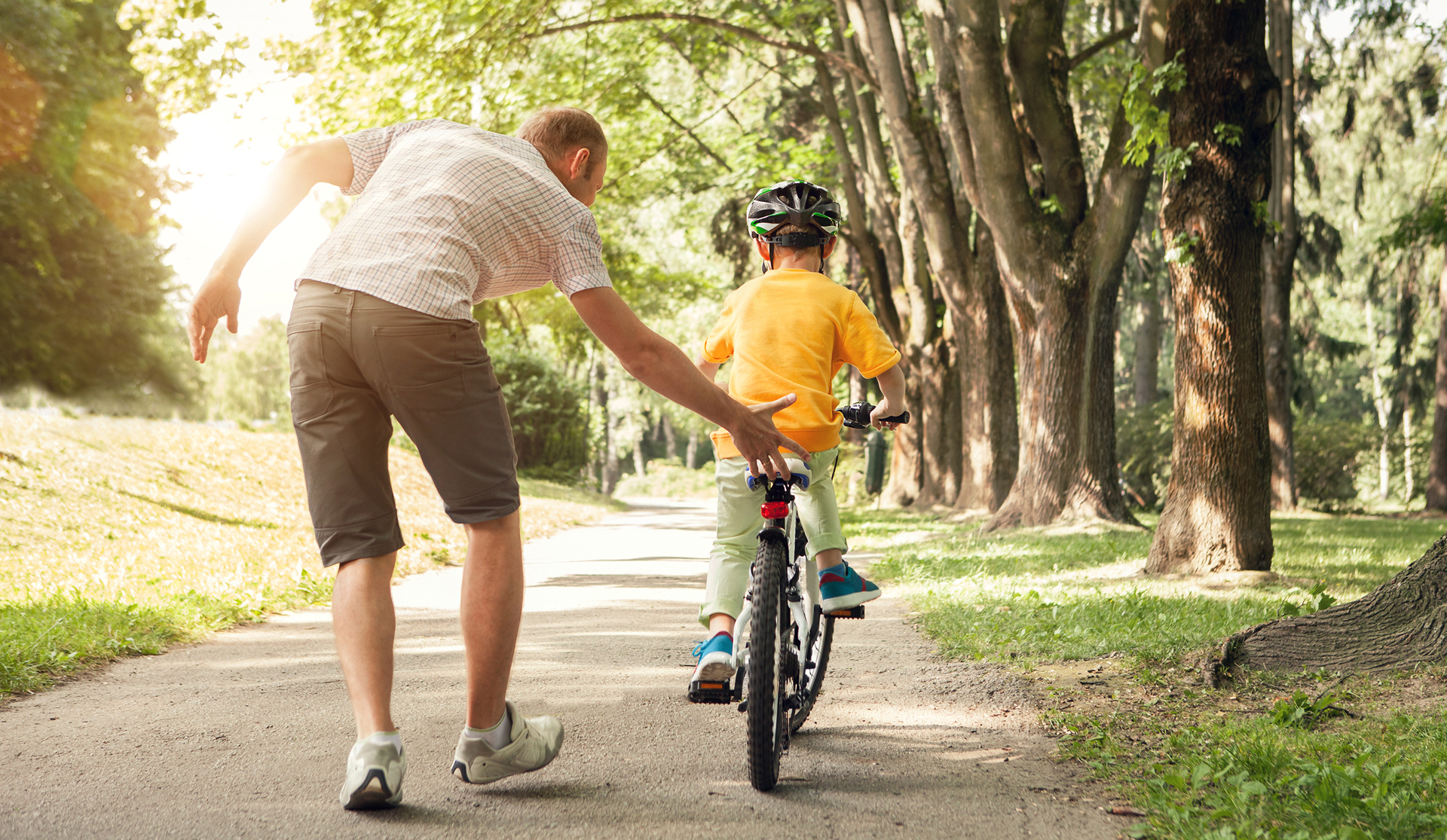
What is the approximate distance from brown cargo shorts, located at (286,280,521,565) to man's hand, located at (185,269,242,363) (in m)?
0.15

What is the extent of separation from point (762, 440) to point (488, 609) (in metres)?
0.87

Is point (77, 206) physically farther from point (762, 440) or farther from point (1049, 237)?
point (762, 440)

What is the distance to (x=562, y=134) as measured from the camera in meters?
3.28

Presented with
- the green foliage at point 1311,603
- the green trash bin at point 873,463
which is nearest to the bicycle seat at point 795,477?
the green foliage at point 1311,603

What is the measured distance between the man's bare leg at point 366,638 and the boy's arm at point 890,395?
1.82m

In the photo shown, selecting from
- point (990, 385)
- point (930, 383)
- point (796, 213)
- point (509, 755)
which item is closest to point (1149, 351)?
point (930, 383)

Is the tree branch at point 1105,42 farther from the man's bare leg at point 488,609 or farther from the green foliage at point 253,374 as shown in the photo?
the green foliage at point 253,374

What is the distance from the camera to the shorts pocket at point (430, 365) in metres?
2.83

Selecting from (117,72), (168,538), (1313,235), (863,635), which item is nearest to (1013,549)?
(863,635)

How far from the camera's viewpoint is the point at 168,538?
964 centimetres

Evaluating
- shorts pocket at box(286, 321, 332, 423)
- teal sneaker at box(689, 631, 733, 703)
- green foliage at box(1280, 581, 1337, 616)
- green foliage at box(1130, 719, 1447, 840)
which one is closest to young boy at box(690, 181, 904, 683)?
teal sneaker at box(689, 631, 733, 703)

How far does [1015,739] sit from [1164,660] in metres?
1.24

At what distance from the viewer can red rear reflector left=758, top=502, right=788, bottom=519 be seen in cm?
332

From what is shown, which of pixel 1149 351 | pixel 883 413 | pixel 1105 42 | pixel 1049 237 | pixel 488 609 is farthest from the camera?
pixel 1149 351
